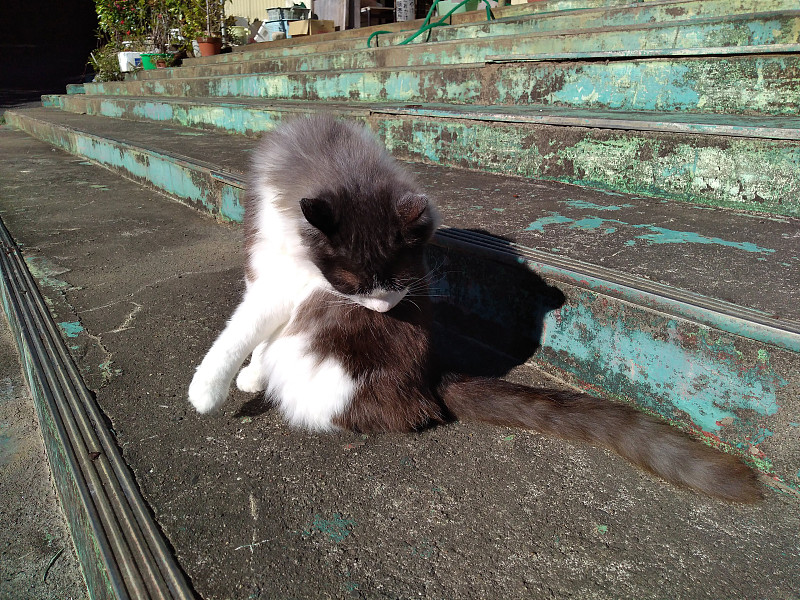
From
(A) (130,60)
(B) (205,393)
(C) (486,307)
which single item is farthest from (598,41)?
(A) (130,60)

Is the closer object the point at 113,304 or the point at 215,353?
the point at 215,353

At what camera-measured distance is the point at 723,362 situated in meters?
1.42

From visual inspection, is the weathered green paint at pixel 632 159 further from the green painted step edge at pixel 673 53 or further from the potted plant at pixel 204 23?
the potted plant at pixel 204 23

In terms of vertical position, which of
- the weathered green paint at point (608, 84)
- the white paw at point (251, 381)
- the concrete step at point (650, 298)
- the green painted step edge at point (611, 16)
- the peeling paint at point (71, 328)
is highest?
the green painted step edge at point (611, 16)

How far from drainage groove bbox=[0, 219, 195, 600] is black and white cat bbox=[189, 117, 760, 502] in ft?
0.95

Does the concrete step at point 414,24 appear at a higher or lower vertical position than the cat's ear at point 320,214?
higher

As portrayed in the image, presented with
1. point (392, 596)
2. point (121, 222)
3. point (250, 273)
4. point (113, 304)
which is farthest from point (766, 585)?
point (121, 222)

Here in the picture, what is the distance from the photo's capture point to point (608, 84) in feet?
10.7

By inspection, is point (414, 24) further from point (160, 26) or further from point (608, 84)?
point (160, 26)

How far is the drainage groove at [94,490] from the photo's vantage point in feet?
3.53

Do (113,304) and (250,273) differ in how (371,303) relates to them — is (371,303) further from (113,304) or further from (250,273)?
(113,304)

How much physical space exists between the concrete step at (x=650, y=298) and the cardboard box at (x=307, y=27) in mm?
9956

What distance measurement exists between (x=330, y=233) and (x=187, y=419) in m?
0.68

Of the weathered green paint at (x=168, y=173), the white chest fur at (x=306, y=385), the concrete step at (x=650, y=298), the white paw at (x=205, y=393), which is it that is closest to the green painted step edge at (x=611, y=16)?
the concrete step at (x=650, y=298)
